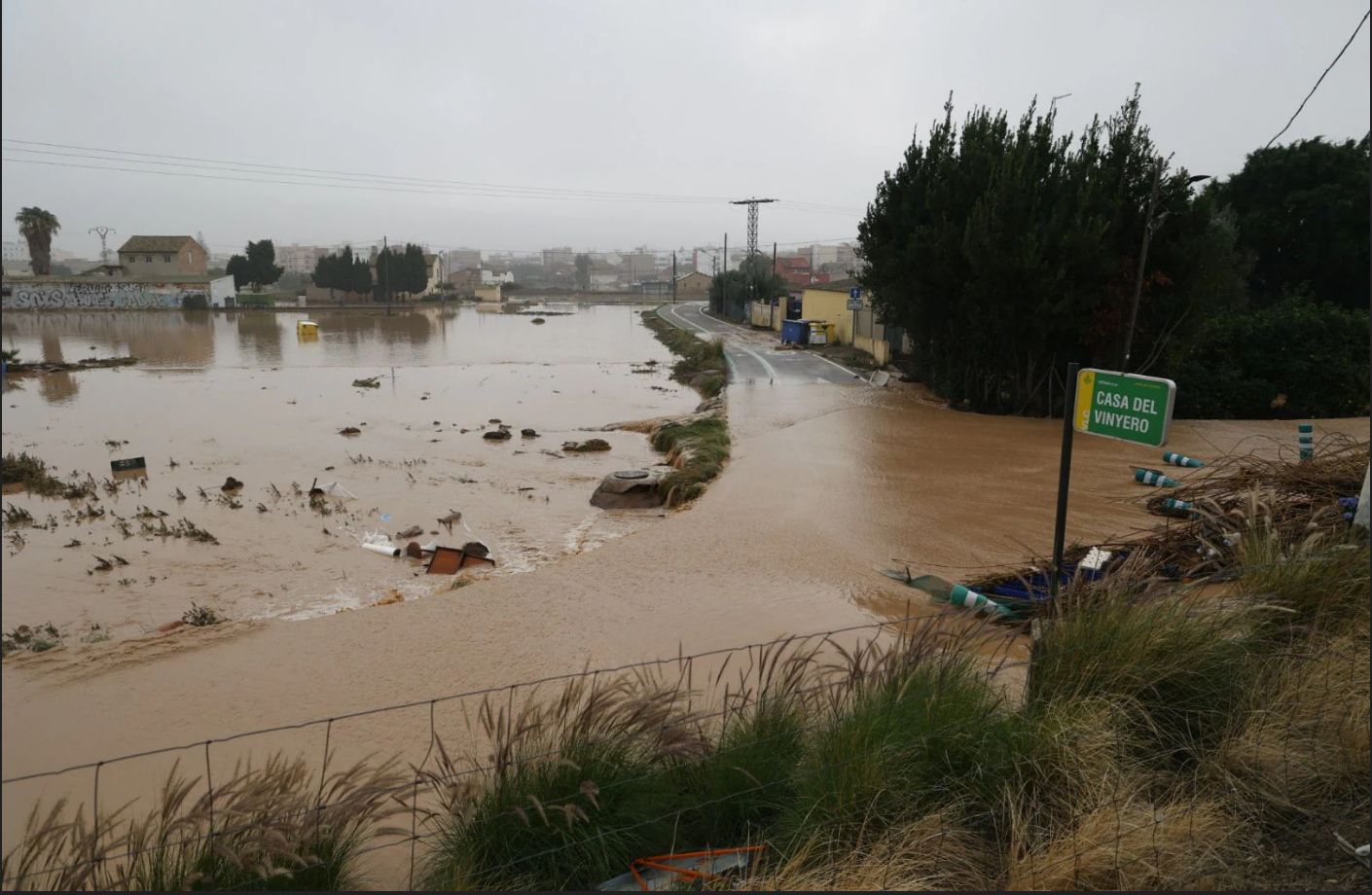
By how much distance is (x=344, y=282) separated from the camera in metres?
83.9

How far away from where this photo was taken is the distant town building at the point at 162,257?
53969mm

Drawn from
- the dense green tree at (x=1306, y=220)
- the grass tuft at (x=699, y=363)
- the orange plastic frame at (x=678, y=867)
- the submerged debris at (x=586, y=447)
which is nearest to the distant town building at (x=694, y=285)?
the grass tuft at (x=699, y=363)

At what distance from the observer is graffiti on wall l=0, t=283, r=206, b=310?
2159 inches

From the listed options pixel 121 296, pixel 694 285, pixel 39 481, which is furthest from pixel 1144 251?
pixel 694 285

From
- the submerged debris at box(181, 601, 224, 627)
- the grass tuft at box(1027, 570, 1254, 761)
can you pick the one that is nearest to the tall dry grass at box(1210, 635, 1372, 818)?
the grass tuft at box(1027, 570, 1254, 761)

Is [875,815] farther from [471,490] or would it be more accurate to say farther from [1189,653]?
[471,490]

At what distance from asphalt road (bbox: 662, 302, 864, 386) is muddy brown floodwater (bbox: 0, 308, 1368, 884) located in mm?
5747

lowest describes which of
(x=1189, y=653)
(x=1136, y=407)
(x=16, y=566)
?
(x=16, y=566)

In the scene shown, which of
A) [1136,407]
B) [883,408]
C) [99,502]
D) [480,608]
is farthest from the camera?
[883,408]

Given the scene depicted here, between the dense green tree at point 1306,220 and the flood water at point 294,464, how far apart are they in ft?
68.6

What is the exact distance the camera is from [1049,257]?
18719 mm

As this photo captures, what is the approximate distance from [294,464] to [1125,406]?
16181 millimetres

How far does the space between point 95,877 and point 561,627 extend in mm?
5415

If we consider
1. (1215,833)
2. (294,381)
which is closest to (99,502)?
(1215,833)
